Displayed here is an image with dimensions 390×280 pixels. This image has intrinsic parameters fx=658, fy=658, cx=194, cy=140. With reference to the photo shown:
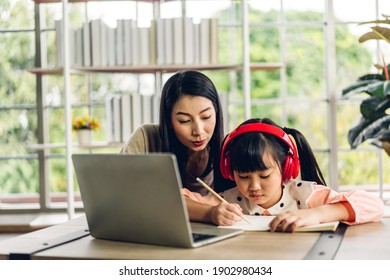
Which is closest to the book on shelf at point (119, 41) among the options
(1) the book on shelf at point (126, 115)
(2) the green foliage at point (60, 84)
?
(1) the book on shelf at point (126, 115)

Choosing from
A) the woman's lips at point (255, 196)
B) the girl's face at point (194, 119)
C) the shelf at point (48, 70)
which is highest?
the shelf at point (48, 70)

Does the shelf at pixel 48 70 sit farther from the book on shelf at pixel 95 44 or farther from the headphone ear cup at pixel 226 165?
the headphone ear cup at pixel 226 165

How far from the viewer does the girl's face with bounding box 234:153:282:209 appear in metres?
1.53

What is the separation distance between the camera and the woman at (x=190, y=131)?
178 cm

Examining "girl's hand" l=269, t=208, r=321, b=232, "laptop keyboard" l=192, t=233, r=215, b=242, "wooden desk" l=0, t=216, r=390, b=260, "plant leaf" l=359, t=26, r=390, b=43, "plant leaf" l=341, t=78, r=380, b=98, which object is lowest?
"wooden desk" l=0, t=216, r=390, b=260

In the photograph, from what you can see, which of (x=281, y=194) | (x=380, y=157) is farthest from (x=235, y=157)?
(x=380, y=157)

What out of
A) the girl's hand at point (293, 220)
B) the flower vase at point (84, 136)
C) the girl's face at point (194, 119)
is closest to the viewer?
the girl's hand at point (293, 220)

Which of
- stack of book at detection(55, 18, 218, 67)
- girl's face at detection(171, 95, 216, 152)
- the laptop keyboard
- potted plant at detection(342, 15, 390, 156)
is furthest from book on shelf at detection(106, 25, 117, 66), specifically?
the laptop keyboard

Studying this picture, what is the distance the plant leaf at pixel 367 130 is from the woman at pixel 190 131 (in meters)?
1.44

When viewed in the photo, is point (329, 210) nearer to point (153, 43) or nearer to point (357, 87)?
point (357, 87)

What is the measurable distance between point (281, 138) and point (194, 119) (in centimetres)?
30

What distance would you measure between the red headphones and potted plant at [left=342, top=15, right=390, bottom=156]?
1.61m

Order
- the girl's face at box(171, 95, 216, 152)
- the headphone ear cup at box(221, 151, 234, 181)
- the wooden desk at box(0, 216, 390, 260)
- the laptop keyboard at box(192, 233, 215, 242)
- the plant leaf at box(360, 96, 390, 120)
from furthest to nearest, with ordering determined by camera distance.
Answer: the plant leaf at box(360, 96, 390, 120) → the girl's face at box(171, 95, 216, 152) → the headphone ear cup at box(221, 151, 234, 181) → the laptop keyboard at box(192, 233, 215, 242) → the wooden desk at box(0, 216, 390, 260)

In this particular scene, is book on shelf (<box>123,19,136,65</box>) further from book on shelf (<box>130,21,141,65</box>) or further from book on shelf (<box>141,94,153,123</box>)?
book on shelf (<box>141,94,153,123</box>)
